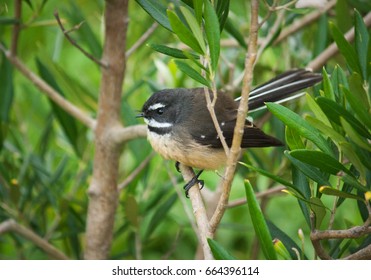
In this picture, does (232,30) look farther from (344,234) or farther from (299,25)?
(344,234)

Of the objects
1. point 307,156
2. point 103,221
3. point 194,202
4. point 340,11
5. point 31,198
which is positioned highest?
point 340,11

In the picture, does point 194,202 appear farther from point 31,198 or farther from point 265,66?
point 265,66

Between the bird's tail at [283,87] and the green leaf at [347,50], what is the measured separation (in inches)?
28.6

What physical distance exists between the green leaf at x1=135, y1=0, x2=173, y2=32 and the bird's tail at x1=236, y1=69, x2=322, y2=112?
764 millimetres

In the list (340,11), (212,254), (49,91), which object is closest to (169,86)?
(49,91)

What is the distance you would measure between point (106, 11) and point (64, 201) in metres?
0.82

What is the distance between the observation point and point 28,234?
261 centimetres

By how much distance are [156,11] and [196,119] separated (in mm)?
941

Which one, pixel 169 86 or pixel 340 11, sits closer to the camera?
pixel 340 11

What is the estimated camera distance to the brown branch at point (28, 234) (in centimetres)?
254

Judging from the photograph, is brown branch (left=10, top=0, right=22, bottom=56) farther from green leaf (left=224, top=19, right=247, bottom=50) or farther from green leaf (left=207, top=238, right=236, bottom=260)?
green leaf (left=207, top=238, right=236, bottom=260)

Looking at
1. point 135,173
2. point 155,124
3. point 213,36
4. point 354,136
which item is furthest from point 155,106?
point 354,136

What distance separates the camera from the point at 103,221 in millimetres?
2732

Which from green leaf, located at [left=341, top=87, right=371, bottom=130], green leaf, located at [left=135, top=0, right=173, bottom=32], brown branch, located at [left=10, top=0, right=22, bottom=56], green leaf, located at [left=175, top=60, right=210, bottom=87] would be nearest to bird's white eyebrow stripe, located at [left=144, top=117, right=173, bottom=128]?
brown branch, located at [left=10, top=0, right=22, bottom=56]
